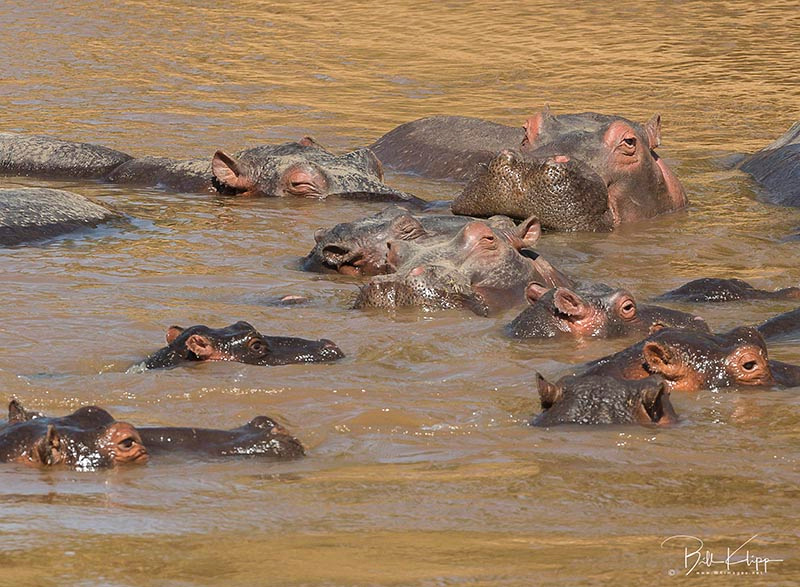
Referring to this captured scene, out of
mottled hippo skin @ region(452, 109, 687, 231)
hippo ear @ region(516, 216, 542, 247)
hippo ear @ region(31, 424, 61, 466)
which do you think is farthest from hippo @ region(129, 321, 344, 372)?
mottled hippo skin @ region(452, 109, 687, 231)

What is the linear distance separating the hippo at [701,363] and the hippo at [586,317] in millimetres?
830

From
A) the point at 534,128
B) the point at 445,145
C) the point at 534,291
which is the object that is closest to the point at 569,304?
the point at 534,291

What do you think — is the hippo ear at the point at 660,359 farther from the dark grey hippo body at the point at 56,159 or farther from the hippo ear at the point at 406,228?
the dark grey hippo body at the point at 56,159

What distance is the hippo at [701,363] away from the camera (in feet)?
18.3

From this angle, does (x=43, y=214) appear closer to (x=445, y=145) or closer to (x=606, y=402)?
(x=445, y=145)

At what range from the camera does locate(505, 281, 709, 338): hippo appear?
21.7 ft

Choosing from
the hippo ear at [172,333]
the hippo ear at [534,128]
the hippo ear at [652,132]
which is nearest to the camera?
the hippo ear at [172,333]

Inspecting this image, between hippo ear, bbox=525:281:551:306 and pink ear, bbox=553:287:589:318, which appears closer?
pink ear, bbox=553:287:589:318

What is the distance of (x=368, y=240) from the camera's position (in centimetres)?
834

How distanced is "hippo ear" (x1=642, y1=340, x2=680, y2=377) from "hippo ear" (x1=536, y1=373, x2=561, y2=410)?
19.7 inches

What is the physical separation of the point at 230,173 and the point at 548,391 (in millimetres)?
6033

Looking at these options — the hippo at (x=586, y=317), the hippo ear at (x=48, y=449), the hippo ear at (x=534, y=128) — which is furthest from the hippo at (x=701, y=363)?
the hippo ear at (x=534, y=128)

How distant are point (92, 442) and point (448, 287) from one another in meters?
2.94

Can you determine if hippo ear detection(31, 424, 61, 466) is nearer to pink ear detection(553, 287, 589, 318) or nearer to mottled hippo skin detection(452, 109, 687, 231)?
pink ear detection(553, 287, 589, 318)
